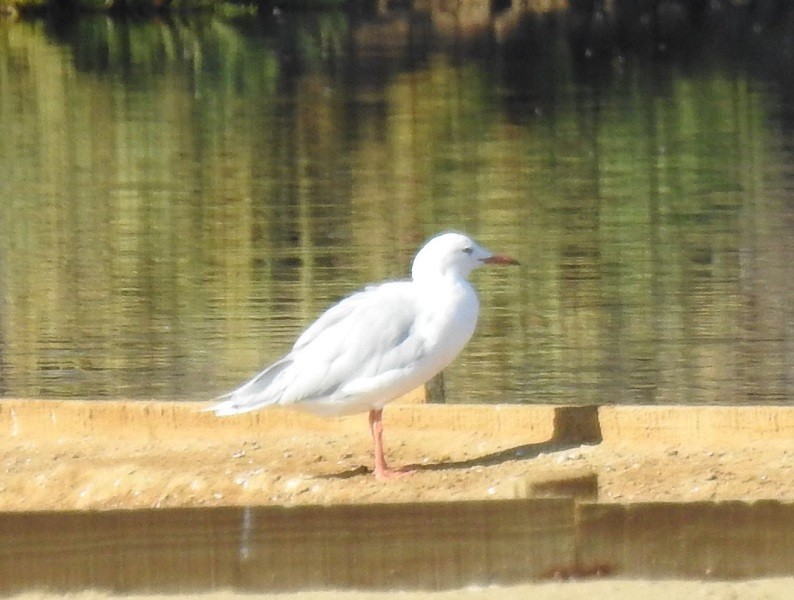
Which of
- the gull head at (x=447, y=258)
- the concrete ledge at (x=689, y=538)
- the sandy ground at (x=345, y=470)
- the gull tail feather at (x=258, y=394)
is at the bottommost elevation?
the sandy ground at (x=345, y=470)

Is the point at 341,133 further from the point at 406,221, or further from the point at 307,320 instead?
the point at 307,320

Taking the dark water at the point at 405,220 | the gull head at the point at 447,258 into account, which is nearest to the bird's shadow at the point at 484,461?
the gull head at the point at 447,258

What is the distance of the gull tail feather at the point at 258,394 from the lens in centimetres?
665

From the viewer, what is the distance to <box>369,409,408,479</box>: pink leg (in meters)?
6.62

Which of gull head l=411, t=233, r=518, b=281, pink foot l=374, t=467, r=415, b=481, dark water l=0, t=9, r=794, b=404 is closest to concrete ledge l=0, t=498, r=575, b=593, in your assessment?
pink foot l=374, t=467, r=415, b=481

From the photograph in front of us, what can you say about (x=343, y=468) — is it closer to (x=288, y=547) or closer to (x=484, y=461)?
(x=484, y=461)

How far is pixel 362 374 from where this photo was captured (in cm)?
662

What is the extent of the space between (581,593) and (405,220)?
13.3 meters

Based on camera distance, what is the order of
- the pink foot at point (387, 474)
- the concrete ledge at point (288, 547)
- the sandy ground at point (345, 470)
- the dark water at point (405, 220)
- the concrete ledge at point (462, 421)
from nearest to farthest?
1. the concrete ledge at point (288, 547)
2. the sandy ground at point (345, 470)
3. the pink foot at point (387, 474)
4. the concrete ledge at point (462, 421)
5. the dark water at point (405, 220)

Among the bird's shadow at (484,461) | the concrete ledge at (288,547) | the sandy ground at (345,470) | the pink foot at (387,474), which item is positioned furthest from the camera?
the bird's shadow at (484,461)

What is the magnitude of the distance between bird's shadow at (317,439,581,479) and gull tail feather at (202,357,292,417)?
0.38 metres

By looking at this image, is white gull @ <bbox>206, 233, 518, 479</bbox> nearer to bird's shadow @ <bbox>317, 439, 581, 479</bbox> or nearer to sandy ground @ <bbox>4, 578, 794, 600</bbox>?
bird's shadow @ <bbox>317, 439, 581, 479</bbox>

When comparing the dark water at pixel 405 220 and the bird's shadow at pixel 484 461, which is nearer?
the bird's shadow at pixel 484 461

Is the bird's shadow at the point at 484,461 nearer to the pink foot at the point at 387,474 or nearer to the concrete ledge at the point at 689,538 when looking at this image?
the pink foot at the point at 387,474
